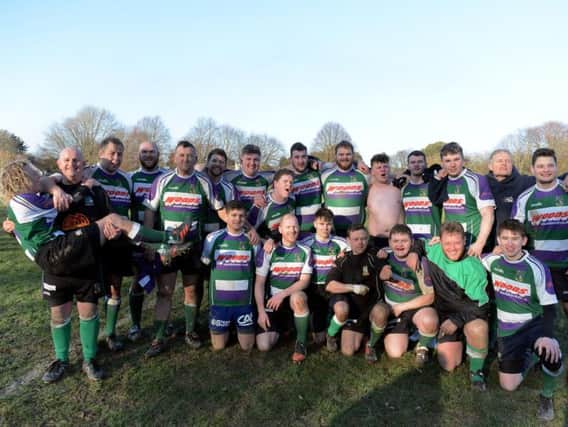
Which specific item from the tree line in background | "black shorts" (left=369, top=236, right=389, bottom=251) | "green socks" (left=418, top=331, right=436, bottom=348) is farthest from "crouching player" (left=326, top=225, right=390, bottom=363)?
the tree line in background

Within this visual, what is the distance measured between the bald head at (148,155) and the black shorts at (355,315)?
114 inches

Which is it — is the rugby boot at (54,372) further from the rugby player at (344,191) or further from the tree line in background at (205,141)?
the tree line in background at (205,141)

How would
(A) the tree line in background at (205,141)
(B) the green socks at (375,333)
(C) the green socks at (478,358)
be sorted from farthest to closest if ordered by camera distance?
1. (A) the tree line in background at (205,141)
2. (B) the green socks at (375,333)
3. (C) the green socks at (478,358)

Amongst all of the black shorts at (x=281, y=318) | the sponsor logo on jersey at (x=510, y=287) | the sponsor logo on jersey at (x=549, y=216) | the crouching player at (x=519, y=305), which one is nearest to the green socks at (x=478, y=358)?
the crouching player at (x=519, y=305)

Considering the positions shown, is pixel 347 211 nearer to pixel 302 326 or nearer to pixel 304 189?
pixel 304 189

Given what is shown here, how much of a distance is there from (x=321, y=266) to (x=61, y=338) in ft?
9.46

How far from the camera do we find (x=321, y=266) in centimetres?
460

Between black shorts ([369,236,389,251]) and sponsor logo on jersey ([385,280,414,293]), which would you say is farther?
black shorts ([369,236,389,251])

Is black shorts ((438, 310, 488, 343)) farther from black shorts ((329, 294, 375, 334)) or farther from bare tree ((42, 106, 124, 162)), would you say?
bare tree ((42, 106, 124, 162))

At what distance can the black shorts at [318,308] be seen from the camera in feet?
15.0

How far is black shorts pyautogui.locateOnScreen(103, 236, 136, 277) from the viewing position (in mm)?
4254

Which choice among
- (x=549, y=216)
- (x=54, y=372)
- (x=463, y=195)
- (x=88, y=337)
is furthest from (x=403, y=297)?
(x=54, y=372)

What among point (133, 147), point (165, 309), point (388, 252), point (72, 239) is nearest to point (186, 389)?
point (165, 309)

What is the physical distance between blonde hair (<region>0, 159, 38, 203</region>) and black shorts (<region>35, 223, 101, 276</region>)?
1.75 feet
